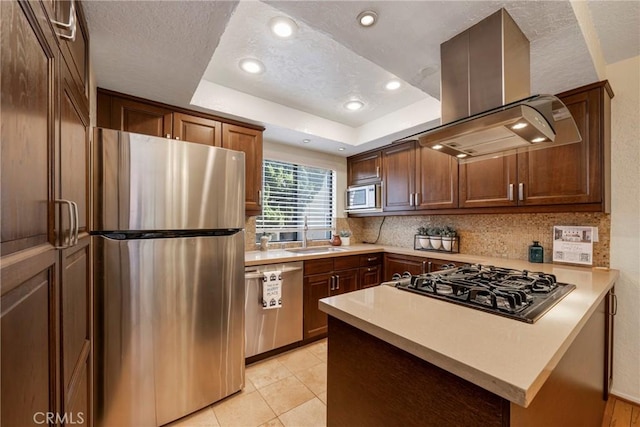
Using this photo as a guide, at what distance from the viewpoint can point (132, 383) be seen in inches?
61.5

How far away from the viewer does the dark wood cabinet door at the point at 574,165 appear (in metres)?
1.87

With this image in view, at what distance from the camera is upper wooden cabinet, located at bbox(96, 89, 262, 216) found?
196 cm

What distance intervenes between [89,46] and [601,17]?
282 cm

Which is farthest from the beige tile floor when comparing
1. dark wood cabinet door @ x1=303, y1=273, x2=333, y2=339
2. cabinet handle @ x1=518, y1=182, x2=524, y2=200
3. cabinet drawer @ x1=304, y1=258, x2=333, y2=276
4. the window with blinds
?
cabinet handle @ x1=518, y1=182, x2=524, y2=200

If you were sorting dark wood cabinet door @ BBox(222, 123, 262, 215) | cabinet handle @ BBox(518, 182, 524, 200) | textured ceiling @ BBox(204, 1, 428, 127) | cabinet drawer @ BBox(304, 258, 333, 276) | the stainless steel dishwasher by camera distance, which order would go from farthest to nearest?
cabinet drawer @ BBox(304, 258, 333, 276) → dark wood cabinet door @ BBox(222, 123, 262, 215) → the stainless steel dishwasher → cabinet handle @ BBox(518, 182, 524, 200) → textured ceiling @ BBox(204, 1, 428, 127)

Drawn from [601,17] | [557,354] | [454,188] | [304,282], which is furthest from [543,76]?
[304,282]

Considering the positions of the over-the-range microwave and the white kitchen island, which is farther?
the over-the-range microwave

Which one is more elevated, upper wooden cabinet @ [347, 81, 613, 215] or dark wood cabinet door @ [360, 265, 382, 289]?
upper wooden cabinet @ [347, 81, 613, 215]

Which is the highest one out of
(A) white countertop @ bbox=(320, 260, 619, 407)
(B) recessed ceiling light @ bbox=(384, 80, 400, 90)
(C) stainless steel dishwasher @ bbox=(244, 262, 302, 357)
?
(B) recessed ceiling light @ bbox=(384, 80, 400, 90)

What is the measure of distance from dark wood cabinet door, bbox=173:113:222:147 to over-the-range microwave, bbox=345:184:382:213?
193cm

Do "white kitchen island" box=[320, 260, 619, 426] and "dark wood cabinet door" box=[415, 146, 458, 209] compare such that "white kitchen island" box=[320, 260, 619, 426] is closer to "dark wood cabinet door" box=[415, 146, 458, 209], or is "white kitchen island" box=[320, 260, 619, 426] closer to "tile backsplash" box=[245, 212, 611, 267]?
"tile backsplash" box=[245, 212, 611, 267]

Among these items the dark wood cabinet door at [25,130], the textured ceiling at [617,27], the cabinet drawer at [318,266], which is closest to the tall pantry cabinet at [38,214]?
the dark wood cabinet door at [25,130]

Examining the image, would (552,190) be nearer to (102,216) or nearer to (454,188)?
(454,188)

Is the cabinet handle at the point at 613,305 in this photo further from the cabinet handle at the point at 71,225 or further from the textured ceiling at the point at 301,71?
the cabinet handle at the point at 71,225
